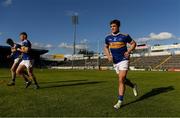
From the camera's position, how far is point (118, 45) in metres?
7.90

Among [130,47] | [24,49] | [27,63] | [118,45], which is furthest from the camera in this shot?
[27,63]

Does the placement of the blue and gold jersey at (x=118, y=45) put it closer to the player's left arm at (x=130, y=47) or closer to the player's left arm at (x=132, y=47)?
the player's left arm at (x=130, y=47)

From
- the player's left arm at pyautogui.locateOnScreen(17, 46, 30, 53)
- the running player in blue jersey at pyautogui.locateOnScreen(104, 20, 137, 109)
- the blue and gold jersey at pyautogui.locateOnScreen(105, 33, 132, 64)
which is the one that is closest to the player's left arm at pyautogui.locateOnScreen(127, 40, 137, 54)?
the running player in blue jersey at pyautogui.locateOnScreen(104, 20, 137, 109)

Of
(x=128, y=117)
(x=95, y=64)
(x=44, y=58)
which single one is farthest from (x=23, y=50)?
(x=44, y=58)

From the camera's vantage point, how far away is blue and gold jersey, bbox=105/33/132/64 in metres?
7.85

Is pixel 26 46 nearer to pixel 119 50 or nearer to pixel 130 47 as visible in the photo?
pixel 119 50

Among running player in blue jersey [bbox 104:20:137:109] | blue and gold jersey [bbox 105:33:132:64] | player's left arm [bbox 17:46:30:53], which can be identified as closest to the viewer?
running player in blue jersey [bbox 104:20:137:109]

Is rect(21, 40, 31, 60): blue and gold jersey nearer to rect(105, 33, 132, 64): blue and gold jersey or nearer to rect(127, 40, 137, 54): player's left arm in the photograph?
rect(105, 33, 132, 64): blue and gold jersey

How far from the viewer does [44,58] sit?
10550cm

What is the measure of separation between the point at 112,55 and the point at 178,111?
225 cm

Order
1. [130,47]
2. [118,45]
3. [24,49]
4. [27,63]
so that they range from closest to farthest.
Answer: [130,47]
[118,45]
[24,49]
[27,63]

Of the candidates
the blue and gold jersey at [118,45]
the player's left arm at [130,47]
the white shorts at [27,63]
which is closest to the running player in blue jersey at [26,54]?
the white shorts at [27,63]

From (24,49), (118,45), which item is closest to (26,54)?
(24,49)

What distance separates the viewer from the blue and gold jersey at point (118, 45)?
785cm
